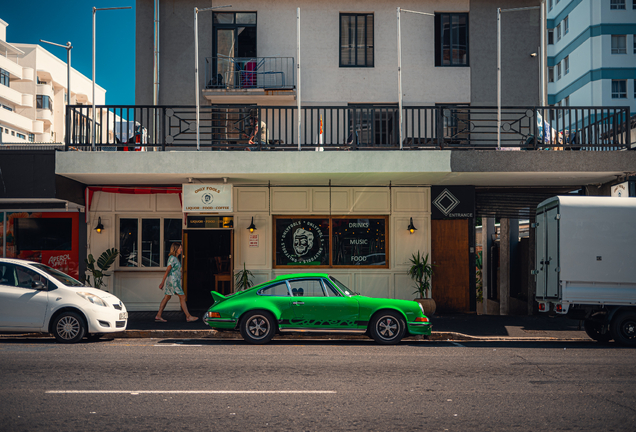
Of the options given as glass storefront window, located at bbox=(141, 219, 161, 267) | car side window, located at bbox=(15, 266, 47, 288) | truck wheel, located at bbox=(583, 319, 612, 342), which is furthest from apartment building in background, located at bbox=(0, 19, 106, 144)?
truck wheel, located at bbox=(583, 319, 612, 342)

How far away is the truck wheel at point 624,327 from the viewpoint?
1062 cm

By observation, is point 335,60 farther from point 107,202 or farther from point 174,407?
point 174,407

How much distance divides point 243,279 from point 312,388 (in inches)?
331

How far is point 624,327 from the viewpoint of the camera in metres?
10.7

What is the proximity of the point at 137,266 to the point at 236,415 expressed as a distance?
35.4ft

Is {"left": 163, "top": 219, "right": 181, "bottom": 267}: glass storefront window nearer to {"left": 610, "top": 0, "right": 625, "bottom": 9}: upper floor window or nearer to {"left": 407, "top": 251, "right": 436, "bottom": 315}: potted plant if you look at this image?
{"left": 407, "top": 251, "right": 436, "bottom": 315}: potted plant

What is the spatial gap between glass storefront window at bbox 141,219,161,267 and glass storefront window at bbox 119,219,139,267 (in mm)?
188

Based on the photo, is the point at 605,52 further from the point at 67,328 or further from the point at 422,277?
the point at 67,328

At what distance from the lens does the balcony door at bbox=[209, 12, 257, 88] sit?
17453 millimetres

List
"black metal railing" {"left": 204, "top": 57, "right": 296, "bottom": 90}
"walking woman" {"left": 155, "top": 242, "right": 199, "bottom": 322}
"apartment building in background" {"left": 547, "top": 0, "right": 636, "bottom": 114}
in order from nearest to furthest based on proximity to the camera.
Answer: "walking woman" {"left": 155, "top": 242, "right": 199, "bottom": 322} → "black metal railing" {"left": 204, "top": 57, "right": 296, "bottom": 90} → "apartment building in background" {"left": 547, "top": 0, "right": 636, "bottom": 114}

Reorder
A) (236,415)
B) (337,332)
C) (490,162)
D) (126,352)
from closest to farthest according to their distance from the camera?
(236,415), (126,352), (337,332), (490,162)

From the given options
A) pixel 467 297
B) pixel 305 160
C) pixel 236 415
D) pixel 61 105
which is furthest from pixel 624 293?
pixel 61 105

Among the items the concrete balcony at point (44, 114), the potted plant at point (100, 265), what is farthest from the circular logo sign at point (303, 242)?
the concrete balcony at point (44, 114)

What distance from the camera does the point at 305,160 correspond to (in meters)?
13.2
